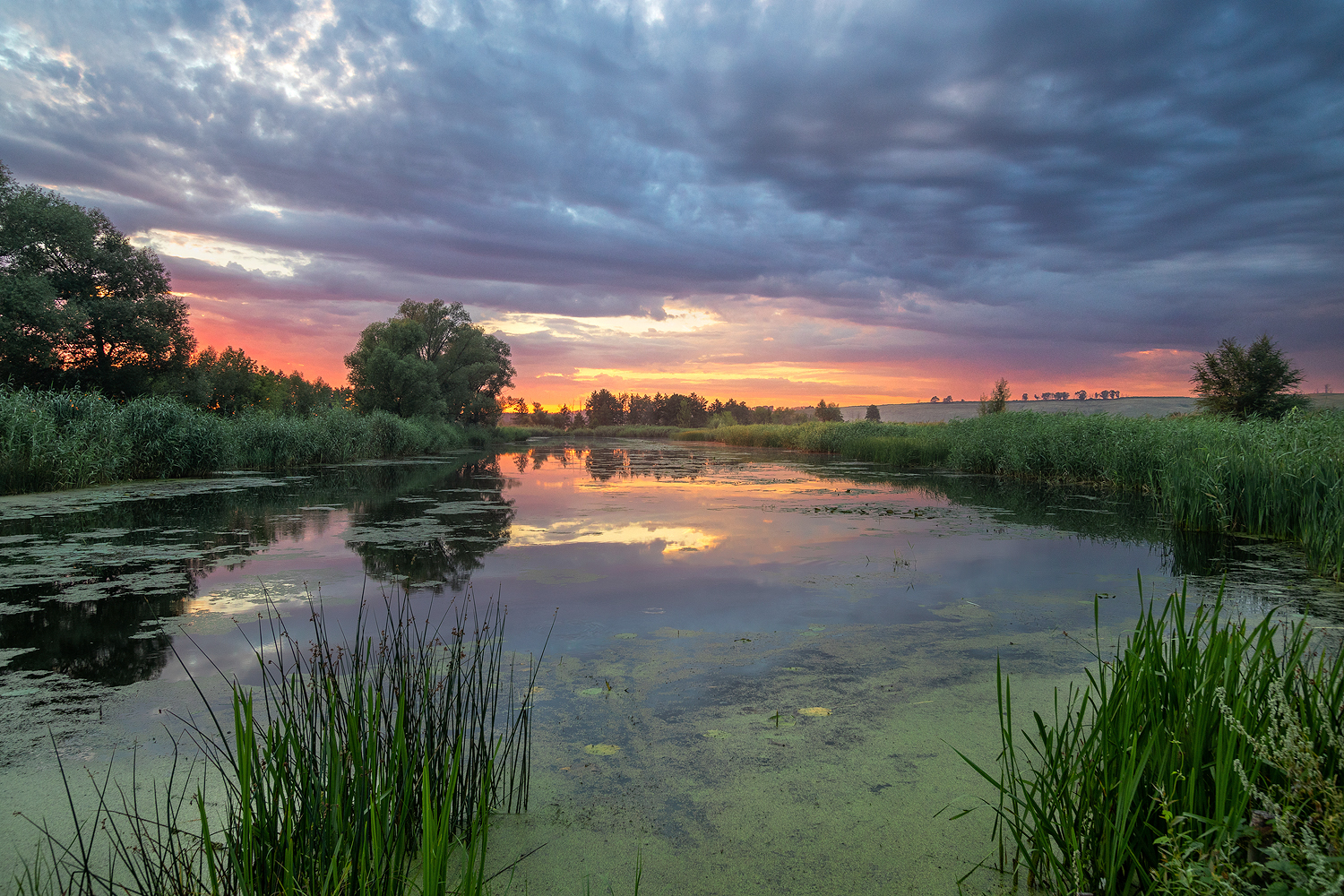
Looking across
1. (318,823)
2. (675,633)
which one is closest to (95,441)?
(675,633)

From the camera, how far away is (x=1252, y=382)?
24.4 metres

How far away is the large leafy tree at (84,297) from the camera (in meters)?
20.8

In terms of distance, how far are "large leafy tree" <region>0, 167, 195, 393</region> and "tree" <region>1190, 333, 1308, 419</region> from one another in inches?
1565

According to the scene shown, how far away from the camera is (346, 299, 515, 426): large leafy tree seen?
33031 mm

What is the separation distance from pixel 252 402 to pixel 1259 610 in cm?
4380

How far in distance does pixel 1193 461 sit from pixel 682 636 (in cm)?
888

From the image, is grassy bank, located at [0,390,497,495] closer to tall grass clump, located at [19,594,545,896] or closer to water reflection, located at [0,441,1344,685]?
water reflection, located at [0,441,1344,685]

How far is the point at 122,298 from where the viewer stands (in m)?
24.3

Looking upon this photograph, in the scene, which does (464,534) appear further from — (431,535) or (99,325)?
(99,325)

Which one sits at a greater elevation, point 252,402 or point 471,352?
point 471,352

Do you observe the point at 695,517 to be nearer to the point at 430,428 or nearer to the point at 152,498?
the point at 152,498

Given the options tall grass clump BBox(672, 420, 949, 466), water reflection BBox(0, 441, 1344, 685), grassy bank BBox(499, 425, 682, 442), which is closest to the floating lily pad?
water reflection BBox(0, 441, 1344, 685)

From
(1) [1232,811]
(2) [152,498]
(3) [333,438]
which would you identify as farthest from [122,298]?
(1) [1232,811]

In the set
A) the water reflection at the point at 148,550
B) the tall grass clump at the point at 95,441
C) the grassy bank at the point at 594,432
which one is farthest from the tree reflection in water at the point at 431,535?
the grassy bank at the point at 594,432
